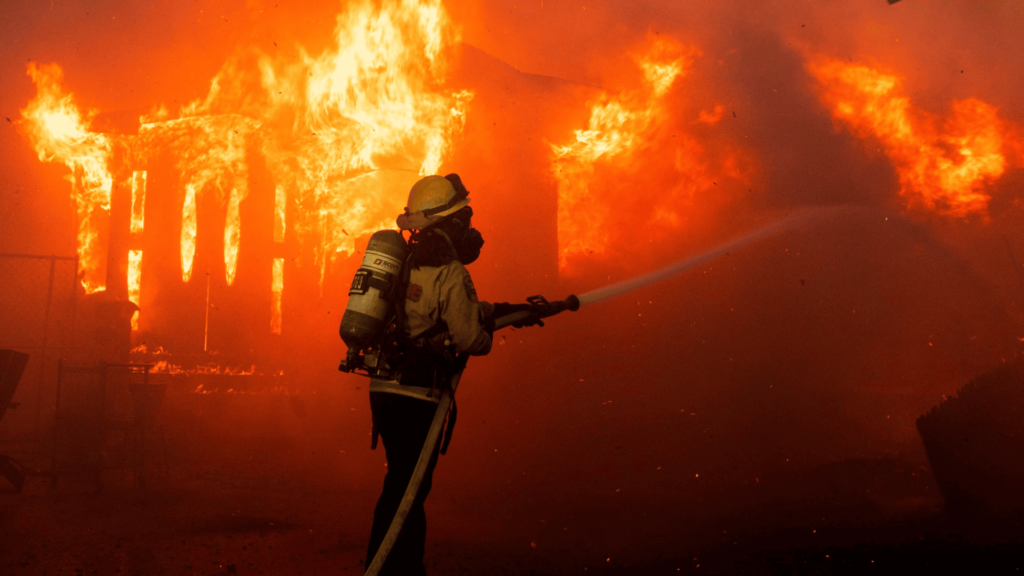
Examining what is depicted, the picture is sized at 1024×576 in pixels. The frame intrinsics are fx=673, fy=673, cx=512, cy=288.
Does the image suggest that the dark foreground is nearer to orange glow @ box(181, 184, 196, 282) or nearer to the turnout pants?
the turnout pants

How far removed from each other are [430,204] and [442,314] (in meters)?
0.69

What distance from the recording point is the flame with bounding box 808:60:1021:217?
527 inches

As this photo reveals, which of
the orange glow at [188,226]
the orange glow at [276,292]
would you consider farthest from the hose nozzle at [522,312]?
the orange glow at [188,226]

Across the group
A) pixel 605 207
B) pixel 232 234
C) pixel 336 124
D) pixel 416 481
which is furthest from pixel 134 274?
pixel 416 481

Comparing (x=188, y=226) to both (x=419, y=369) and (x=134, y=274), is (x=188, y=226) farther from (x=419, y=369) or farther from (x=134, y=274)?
(x=419, y=369)

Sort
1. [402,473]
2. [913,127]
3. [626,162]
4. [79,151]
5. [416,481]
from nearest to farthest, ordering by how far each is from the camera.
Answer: [416,481] → [402,473] → [626,162] → [913,127] → [79,151]

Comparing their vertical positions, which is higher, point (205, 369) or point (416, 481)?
point (205, 369)

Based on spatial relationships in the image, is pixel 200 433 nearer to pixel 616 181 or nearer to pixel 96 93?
pixel 96 93

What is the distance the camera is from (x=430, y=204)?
12.9ft

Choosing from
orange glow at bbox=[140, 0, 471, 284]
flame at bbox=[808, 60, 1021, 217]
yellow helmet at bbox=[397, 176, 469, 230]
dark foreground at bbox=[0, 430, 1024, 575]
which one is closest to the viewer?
yellow helmet at bbox=[397, 176, 469, 230]

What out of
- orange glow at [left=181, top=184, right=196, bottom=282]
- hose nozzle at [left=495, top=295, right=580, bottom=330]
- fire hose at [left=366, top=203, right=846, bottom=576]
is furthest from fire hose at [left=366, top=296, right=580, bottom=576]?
orange glow at [left=181, top=184, right=196, bottom=282]

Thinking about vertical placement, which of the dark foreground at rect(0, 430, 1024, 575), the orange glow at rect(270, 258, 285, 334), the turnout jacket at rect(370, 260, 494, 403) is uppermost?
the orange glow at rect(270, 258, 285, 334)

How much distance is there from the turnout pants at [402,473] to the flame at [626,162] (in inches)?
397

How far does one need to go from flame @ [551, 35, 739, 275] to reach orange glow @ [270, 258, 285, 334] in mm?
6703
